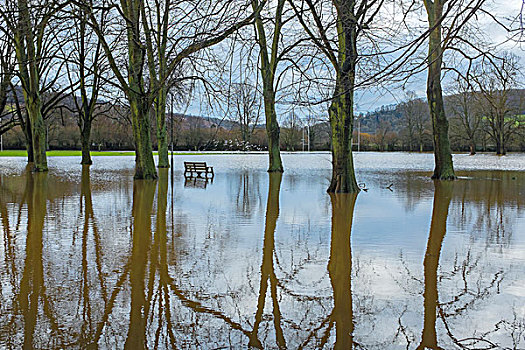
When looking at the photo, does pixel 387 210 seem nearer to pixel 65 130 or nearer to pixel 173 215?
pixel 173 215

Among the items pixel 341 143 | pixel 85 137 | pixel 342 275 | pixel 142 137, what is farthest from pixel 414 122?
pixel 342 275

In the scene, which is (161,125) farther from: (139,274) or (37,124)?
(139,274)

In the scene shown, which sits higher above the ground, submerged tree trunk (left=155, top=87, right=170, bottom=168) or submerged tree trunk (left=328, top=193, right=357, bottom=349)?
submerged tree trunk (left=155, top=87, right=170, bottom=168)

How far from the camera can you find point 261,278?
6.07 metres

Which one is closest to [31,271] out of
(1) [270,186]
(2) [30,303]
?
(2) [30,303]

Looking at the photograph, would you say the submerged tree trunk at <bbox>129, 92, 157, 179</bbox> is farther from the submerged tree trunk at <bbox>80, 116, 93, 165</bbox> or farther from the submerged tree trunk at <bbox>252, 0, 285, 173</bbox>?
the submerged tree trunk at <bbox>80, 116, 93, 165</bbox>

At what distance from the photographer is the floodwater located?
4.32 meters

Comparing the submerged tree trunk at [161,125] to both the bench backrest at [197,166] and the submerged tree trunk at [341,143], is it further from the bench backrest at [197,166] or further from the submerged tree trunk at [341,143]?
the submerged tree trunk at [341,143]

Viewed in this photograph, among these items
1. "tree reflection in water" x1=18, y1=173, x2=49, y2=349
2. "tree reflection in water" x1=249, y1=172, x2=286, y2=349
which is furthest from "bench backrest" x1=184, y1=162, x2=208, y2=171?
"tree reflection in water" x1=18, y1=173, x2=49, y2=349

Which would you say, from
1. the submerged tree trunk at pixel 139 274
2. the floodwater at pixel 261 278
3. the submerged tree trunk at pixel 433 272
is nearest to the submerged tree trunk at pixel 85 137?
the submerged tree trunk at pixel 139 274

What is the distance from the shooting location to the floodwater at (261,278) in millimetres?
4320

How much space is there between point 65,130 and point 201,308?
8526cm

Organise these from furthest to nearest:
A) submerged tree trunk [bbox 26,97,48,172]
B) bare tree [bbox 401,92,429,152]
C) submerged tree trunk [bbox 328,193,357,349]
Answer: bare tree [bbox 401,92,429,152] → submerged tree trunk [bbox 26,97,48,172] → submerged tree trunk [bbox 328,193,357,349]

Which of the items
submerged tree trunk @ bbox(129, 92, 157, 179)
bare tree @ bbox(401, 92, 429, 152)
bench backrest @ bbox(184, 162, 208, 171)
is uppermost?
bare tree @ bbox(401, 92, 429, 152)
